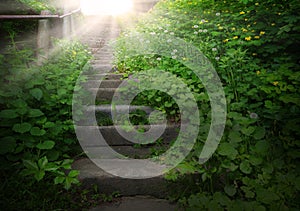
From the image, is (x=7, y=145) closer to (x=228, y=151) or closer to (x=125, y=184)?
(x=125, y=184)

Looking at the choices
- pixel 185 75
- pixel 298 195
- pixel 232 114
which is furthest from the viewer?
pixel 185 75

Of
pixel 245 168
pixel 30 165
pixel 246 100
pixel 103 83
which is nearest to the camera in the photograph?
pixel 245 168

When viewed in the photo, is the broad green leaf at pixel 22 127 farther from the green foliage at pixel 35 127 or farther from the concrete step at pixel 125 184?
the concrete step at pixel 125 184

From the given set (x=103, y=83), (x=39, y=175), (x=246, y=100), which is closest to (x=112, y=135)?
(x=39, y=175)

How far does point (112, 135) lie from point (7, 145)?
3.66 feet

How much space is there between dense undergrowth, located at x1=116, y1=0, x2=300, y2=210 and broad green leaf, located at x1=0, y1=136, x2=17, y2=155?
4.43 ft

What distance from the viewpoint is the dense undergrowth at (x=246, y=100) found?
5.70ft

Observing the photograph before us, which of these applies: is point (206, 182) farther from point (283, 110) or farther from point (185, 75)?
point (185, 75)

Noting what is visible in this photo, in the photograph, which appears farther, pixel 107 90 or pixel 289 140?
pixel 107 90

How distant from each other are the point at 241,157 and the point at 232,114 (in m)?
0.48

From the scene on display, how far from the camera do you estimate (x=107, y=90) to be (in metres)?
3.86

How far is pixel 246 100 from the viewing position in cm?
285

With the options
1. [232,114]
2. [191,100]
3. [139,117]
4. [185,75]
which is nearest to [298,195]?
[232,114]

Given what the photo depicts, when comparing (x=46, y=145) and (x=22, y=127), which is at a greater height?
(x=22, y=127)
